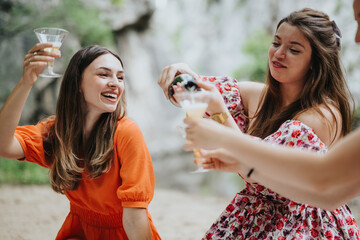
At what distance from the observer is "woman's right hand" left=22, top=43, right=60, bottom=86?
1.99 m

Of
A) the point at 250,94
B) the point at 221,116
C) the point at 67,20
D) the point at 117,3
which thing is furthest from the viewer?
the point at 117,3

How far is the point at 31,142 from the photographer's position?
2.21 m

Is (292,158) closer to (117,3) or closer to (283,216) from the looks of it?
(283,216)

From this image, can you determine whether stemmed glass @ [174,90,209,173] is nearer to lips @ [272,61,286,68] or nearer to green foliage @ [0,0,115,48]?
lips @ [272,61,286,68]

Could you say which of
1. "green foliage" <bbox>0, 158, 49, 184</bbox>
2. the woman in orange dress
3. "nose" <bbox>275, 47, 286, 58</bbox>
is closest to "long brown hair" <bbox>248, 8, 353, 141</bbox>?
"nose" <bbox>275, 47, 286, 58</bbox>

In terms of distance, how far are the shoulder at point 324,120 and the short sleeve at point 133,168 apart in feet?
2.81

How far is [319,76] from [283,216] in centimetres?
76

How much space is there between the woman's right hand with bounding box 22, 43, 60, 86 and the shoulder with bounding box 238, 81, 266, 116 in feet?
3.82

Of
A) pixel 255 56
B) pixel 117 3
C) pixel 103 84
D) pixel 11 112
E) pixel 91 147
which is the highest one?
pixel 117 3

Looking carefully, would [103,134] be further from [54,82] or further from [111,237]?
[54,82]

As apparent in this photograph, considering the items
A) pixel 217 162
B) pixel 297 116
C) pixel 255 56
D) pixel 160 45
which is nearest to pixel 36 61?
pixel 217 162

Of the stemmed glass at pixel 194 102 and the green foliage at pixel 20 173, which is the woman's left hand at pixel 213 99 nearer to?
the stemmed glass at pixel 194 102

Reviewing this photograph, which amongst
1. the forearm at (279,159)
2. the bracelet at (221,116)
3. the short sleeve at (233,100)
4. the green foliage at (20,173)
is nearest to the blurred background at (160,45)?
the green foliage at (20,173)

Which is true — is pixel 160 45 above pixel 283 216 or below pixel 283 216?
above
